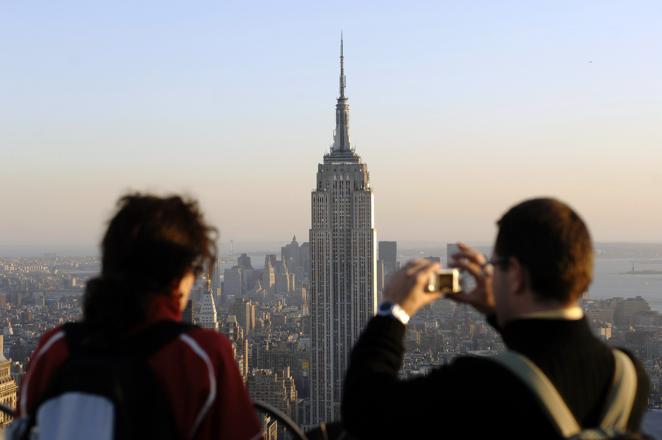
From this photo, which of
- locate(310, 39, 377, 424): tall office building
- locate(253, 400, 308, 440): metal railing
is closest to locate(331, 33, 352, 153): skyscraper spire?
locate(310, 39, 377, 424): tall office building

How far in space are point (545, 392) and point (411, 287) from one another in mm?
390

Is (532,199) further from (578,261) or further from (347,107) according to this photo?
(347,107)

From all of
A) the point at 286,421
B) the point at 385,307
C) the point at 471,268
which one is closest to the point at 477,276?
the point at 471,268

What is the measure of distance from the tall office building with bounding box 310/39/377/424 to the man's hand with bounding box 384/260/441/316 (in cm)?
4136

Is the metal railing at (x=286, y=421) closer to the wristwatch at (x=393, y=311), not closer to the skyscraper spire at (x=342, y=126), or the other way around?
the wristwatch at (x=393, y=311)

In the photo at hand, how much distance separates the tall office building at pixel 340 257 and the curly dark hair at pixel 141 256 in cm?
4141

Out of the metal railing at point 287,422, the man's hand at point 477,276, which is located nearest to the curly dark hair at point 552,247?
the man's hand at point 477,276

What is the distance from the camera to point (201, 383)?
1799 mm

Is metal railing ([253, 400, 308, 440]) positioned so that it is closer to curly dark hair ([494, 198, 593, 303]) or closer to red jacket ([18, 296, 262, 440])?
red jacket ([18, 296, 262, 440])

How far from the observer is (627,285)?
3133cm

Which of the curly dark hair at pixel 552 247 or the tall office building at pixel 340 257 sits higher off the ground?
the curly dark hair at pixel 552 247

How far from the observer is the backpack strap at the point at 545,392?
166cm

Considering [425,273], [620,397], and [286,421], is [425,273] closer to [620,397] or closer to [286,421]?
[620,397]

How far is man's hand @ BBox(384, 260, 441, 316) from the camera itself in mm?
1945
